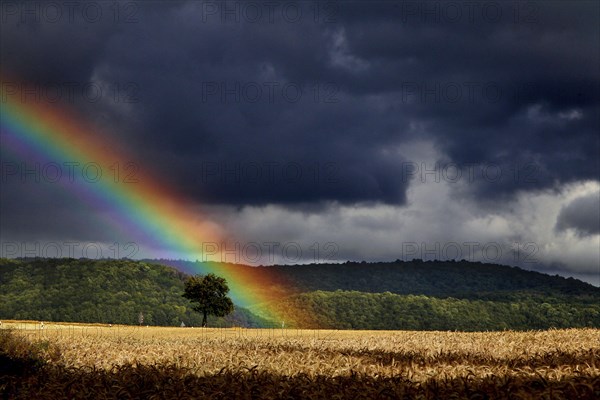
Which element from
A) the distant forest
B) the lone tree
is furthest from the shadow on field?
the distant forest

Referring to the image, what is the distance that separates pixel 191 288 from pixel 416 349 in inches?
2367

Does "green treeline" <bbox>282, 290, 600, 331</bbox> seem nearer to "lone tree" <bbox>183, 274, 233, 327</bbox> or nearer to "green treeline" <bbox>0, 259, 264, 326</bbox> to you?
"green treeline" <bbox>0, 259, 264, 326</bbox>

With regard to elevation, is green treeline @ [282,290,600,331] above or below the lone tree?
below

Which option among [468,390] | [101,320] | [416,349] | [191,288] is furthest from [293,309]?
[468,390]

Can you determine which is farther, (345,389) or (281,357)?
(281,357)

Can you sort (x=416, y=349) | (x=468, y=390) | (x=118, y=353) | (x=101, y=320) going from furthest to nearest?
(x=101, y=320) → (x=416, y=349) → (x=118, y=353) → (x=468, y=390)

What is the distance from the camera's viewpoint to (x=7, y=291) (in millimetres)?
149375

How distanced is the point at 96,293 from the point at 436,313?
69.1 metres

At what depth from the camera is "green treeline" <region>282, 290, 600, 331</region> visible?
12350 cm

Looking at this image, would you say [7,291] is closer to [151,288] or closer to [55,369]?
[151,288]

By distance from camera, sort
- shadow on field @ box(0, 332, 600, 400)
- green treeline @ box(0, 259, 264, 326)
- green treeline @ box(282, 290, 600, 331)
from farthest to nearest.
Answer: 1. green treeline @ box(0, 259, 264, 326)
2. green treeline @ box(282, 290, 600, 331)
3. shadow on field @ box(0, 332, 600, 400)

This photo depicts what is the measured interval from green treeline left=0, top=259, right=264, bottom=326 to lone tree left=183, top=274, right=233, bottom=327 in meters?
44.1

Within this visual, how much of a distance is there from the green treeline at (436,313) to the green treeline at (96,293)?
23131 mm

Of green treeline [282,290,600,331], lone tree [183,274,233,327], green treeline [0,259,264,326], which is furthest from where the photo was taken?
green treeline [0,259,264,326]
